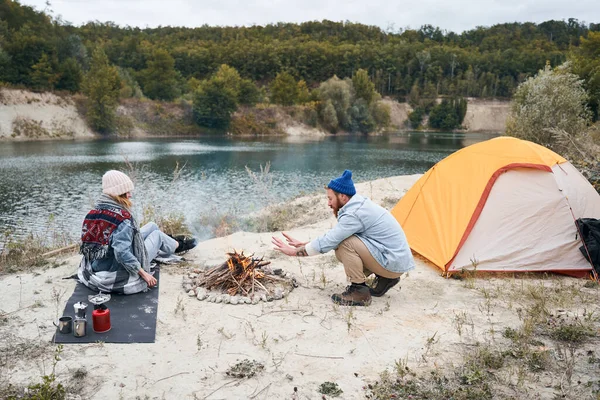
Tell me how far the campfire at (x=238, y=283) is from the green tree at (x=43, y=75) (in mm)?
51491

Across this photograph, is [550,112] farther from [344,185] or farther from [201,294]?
[201,294]

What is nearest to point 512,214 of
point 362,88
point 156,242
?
point 156,242

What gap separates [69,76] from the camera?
5188 cm

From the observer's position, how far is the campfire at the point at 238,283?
569cm

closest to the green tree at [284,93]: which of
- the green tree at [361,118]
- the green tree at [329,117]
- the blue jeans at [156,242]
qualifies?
the green tree at [329,117]

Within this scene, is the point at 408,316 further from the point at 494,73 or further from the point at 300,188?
the point at 494,73

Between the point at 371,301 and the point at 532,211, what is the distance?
2.99m

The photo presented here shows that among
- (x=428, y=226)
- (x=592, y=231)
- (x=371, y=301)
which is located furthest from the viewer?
(x=428, y=226)

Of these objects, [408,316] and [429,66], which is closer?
[408,316]

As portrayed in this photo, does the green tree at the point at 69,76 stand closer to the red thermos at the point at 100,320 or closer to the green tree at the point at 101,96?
the green tree at the point at 101,96

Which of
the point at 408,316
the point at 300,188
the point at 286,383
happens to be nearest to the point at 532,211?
the point at 408,316

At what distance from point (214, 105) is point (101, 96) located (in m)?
13.8

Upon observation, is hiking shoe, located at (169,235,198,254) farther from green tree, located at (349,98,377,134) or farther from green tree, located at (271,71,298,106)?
green tree, located at (271,71,298,106)

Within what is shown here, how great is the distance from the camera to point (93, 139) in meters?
48.2
